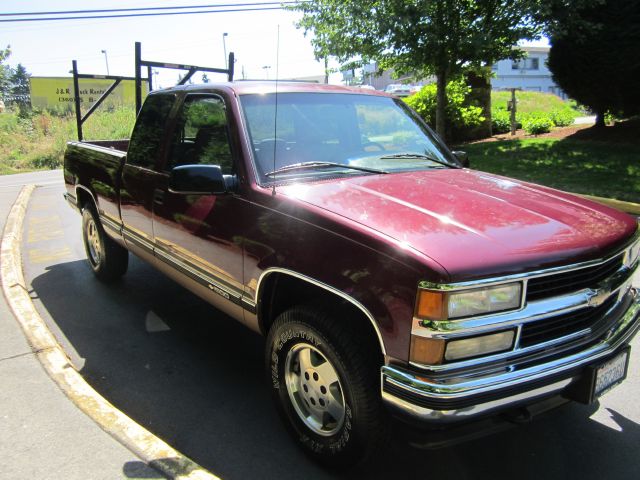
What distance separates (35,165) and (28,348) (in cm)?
2183

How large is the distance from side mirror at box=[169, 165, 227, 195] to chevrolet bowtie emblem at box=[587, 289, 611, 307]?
1.97 metres

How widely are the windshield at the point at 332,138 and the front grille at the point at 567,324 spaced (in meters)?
1.41

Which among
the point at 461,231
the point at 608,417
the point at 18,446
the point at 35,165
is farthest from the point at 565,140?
the point at 35,165

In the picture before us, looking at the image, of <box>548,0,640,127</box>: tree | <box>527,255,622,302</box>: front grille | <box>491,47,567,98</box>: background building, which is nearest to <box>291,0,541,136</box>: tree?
<box>548,0,640,127</box>: tree

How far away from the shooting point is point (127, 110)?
33.7 metres

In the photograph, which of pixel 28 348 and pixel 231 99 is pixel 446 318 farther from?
pixel 28 348

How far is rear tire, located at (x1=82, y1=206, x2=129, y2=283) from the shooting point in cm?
553

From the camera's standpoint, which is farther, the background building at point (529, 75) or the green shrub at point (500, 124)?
the background building at point (529, 75)

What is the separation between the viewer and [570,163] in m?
11.3

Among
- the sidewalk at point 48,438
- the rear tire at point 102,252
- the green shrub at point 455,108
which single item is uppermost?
the green shrub at point 455,108

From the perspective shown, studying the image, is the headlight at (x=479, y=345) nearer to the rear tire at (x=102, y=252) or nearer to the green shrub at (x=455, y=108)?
the rear tire at (x=102, y=252)

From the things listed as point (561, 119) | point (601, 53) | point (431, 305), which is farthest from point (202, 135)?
point (561, 119)

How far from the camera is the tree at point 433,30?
11.4 m

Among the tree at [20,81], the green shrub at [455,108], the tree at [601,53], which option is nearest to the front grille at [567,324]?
the tree at [601,53]
